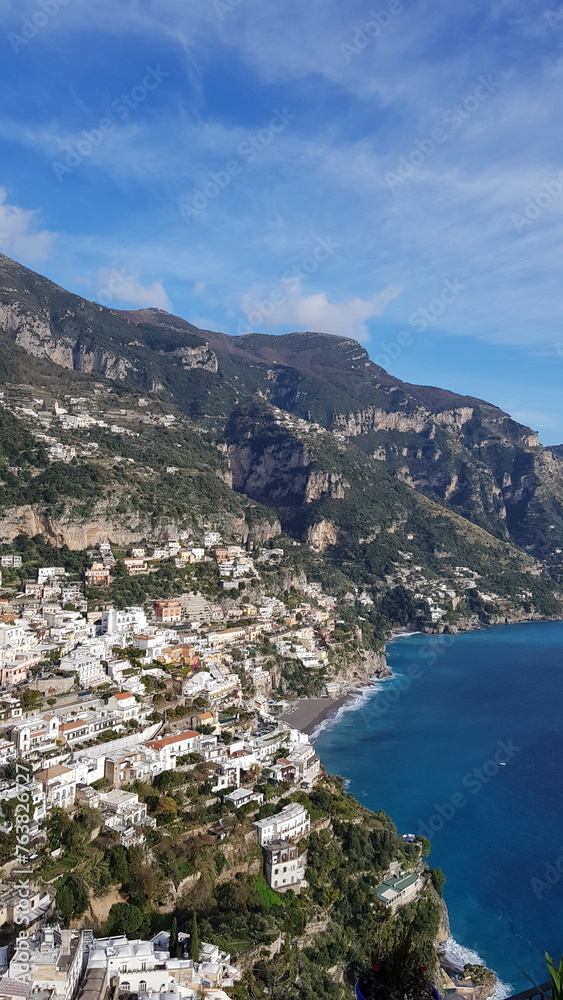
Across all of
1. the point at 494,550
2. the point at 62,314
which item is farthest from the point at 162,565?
the point at 62,314

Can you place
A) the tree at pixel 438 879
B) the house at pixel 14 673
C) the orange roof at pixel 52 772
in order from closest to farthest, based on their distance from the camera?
the orange roof at pixel 52 772 < the tree at pixel 438 879 < the house at pixel 14 673

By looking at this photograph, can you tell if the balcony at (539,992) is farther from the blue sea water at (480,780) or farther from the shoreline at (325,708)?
the shoreline at (325,708)

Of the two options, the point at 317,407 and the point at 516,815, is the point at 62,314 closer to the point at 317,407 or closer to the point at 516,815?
the point at 317,407

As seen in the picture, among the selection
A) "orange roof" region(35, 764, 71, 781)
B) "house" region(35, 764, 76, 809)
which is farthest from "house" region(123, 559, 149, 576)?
"house" region(35, 764, 76, 809)

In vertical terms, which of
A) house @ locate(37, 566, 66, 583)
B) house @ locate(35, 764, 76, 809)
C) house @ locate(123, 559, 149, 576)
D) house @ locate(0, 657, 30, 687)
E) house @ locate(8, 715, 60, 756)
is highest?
house @ locate(123, 559, 149, 576)

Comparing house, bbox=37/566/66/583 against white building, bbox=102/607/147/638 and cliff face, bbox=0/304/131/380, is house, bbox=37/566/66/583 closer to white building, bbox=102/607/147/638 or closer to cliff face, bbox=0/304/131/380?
white building, bbox=102/607/147/638
